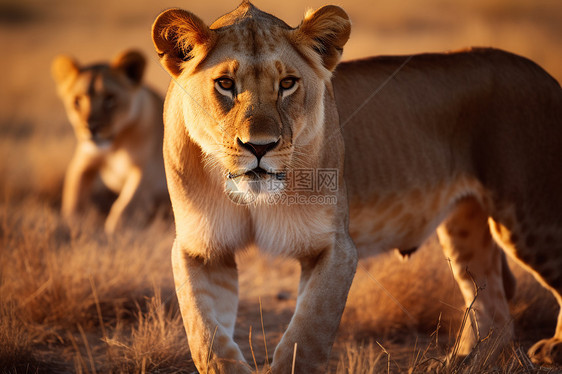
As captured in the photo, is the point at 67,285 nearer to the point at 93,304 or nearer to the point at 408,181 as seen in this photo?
the point at 93,304

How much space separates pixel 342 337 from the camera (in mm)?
4707

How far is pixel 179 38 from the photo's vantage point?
319cm

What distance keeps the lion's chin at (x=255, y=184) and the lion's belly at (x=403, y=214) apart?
84 cm

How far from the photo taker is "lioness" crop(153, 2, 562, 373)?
3.07 metres

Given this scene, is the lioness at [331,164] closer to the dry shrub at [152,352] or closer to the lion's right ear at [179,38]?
the lion's right ear at [179,38]

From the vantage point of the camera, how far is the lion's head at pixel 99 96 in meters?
7.59

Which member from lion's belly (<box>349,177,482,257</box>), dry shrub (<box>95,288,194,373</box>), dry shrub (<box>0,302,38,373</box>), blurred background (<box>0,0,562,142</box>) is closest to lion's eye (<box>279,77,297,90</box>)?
lion's belly (<box>349,177,482,257</box>)

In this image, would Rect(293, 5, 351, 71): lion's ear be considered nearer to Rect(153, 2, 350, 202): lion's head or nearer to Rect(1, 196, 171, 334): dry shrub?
Rect(153, 2, 350, 202): lion's head

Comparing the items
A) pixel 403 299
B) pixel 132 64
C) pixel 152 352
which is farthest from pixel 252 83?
pixel 132 64

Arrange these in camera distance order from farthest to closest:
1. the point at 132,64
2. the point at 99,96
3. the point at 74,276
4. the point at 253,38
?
the point at 132,64 < the point at 99,96 < the point at 74,276 < the point at 253,38

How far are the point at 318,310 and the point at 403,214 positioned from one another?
3.54 ft

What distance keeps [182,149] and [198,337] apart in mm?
808

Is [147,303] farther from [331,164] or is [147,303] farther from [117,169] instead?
[117,169]

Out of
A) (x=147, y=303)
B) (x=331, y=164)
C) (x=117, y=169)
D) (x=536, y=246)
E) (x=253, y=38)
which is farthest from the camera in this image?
(x=117, y=169)
